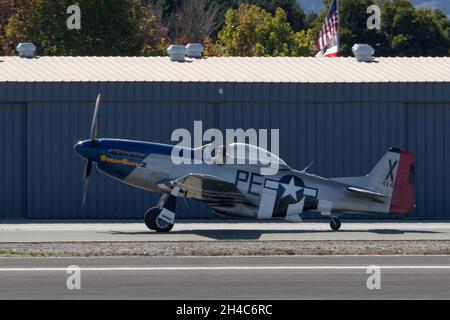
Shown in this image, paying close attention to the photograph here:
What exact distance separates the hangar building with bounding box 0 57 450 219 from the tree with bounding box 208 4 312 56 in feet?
103

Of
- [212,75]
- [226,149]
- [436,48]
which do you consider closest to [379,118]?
[212,75]

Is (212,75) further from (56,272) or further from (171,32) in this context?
(171,32)

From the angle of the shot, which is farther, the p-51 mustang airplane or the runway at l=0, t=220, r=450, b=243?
the p-51 mustang airplane

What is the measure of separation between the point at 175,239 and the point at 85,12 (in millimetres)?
28124

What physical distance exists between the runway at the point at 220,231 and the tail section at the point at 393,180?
2.08ft

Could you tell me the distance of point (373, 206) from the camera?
2306cm

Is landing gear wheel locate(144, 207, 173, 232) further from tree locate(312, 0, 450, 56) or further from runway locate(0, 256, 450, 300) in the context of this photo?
tree locate(312, 0, 450, 56)

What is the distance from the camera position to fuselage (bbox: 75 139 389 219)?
73.5ft

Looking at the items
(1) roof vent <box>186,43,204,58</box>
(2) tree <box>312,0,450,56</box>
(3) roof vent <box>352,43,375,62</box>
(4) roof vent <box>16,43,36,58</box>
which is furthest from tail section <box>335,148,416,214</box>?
(2) tree <box>312,0,450,56</box>

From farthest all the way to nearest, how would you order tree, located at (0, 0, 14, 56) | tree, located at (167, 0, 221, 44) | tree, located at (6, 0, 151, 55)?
tree, located at (167, 0, 221, 44), tree, located at (0, 0, 14, 56), tree, located at (6, 0, 151, 55)

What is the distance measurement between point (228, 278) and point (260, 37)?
47.5 metres

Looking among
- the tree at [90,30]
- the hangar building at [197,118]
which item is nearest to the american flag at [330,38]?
the tree at [90,30]

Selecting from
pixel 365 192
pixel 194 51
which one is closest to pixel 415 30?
pixel 194 51

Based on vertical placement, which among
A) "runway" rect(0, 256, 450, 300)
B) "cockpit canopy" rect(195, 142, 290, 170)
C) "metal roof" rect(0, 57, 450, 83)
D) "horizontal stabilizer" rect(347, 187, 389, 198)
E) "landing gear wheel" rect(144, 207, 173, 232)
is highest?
"metal roof" rect(0, 57, 450, 83)
